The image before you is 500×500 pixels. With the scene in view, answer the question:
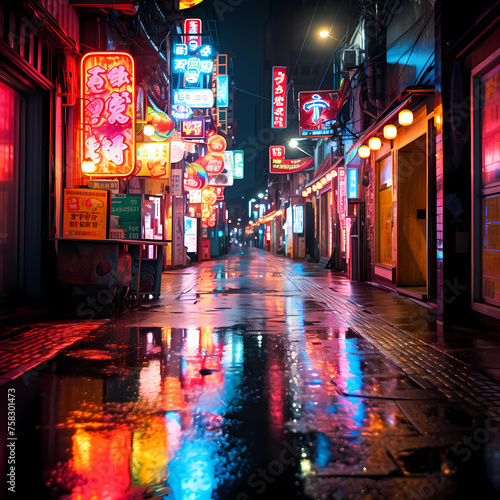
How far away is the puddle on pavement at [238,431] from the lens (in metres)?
Answer: 2.80

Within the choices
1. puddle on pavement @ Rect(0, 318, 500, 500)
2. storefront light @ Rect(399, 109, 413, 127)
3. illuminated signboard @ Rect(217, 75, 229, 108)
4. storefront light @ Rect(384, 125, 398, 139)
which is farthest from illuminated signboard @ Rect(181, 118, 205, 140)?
puddle on pavement @ Rect(0, 318, 500, 500)

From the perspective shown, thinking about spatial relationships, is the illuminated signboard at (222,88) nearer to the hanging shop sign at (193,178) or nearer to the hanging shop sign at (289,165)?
the hanging shop sign at (289,165)

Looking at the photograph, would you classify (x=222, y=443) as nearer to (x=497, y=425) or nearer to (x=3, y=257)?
(x=497, y=425)

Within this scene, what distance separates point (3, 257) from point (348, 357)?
7085mm

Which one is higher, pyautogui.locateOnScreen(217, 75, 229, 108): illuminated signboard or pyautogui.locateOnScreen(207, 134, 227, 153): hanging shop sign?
pyautogui.locateOnScreen(217, 75, 229, 108): illuminated signboard

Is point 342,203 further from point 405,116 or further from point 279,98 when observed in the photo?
point 279,98

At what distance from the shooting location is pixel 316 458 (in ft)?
10.2

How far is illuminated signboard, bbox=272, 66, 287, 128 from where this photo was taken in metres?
29.8

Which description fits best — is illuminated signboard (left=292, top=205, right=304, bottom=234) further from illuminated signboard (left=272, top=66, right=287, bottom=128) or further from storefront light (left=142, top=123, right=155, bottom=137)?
storefront light (left=142, top=123, right=155, bottom=137)

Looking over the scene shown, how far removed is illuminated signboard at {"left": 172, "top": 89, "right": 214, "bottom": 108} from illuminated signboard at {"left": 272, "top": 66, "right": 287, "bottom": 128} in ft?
25.2

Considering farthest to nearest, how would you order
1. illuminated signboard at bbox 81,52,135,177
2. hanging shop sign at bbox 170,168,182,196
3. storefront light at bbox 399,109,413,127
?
hanging shop sign at bbox 170,168,182,196 → illuminated signboard at bbox 81,52,135,177 → storefront light at bbox 399,109,413,127

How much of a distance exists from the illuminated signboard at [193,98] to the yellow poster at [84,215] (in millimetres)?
14724

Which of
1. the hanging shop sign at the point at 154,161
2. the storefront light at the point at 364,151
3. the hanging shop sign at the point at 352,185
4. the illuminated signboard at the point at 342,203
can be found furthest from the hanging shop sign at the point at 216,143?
the storefront light at the point at 364,151

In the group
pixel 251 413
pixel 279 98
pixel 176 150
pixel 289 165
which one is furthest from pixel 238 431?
pixel 289 165
